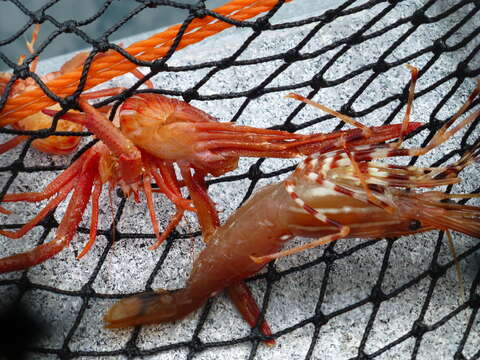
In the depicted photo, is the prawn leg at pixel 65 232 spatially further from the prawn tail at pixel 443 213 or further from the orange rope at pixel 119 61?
the prawn tail at pixel 443 213

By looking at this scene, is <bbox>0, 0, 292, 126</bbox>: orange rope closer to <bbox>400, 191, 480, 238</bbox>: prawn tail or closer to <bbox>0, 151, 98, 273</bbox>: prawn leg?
<bbox>0, 151, 98, 273</bbox>: prawn leg

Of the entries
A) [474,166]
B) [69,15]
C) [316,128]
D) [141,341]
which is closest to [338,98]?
[316,128]

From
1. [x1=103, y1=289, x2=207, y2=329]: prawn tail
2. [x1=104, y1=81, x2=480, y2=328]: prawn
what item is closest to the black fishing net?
[x1=103, y1=289, x2=207, y2=329]: prawn tail

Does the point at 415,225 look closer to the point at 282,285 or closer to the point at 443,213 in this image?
the point at 443,213

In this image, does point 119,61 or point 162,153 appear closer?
point 119,61

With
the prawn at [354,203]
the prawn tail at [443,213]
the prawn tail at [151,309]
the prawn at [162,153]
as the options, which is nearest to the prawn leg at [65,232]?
the prawn at [162,153]

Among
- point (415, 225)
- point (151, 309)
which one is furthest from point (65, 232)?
point (415, 225)
